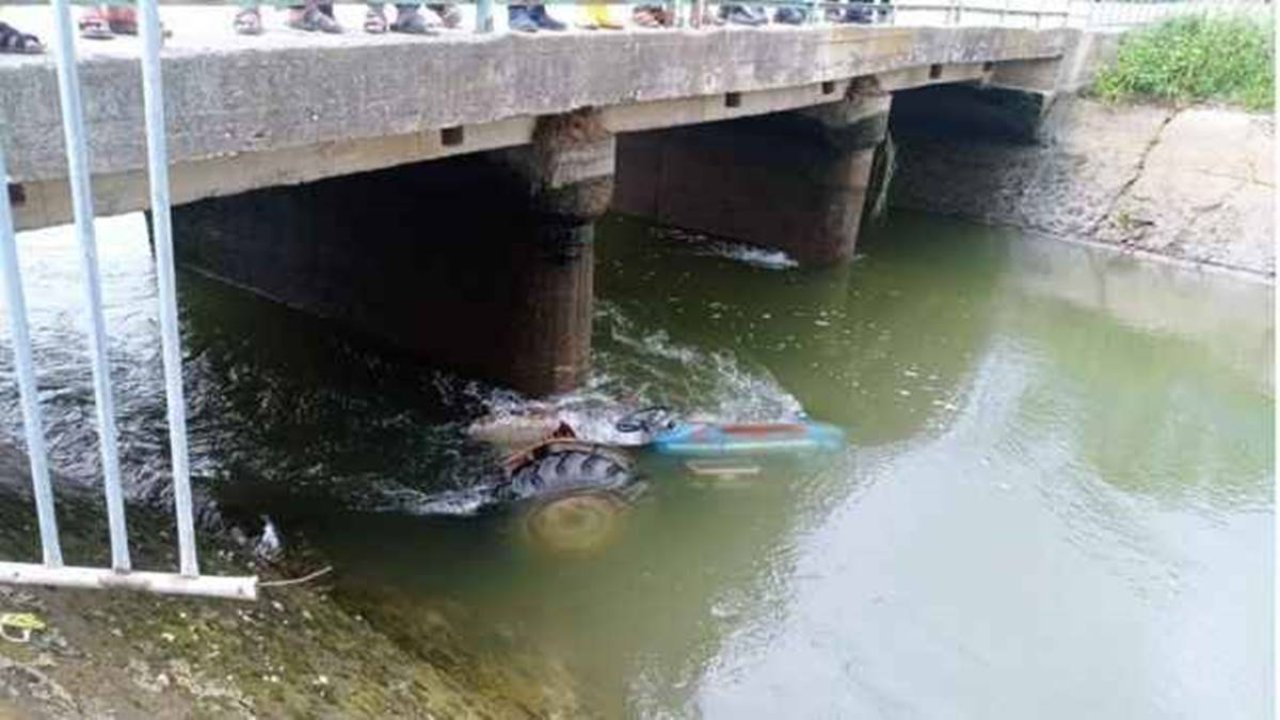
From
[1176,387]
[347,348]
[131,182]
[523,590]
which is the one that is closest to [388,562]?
[523,590]

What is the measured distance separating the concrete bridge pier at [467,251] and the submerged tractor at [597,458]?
25.3 inches

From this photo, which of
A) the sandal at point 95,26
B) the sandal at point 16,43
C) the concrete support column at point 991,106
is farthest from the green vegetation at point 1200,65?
the sandal at point 16,43

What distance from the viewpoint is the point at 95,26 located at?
5.45 meters

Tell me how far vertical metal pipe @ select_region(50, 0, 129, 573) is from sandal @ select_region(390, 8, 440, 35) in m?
3.91

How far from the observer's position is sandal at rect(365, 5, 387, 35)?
21.2ft

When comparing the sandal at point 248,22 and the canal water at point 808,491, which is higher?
the sandal at point 248,22

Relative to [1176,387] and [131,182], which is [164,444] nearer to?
[131,182]

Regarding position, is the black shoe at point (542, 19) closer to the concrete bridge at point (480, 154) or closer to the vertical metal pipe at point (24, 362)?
the concrete bridge at point (480, 154)

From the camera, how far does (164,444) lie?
813 cm

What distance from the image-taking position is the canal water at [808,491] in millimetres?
6410

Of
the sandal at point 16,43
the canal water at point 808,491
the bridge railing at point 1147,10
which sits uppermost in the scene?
the bridge railing at point 1147,10

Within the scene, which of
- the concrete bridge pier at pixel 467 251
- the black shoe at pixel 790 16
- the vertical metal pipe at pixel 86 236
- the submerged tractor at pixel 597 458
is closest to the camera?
the vertical metal pipe at pixel 86 236

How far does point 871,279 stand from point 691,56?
6550 millimetres

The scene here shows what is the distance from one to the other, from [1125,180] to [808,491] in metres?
11.1
